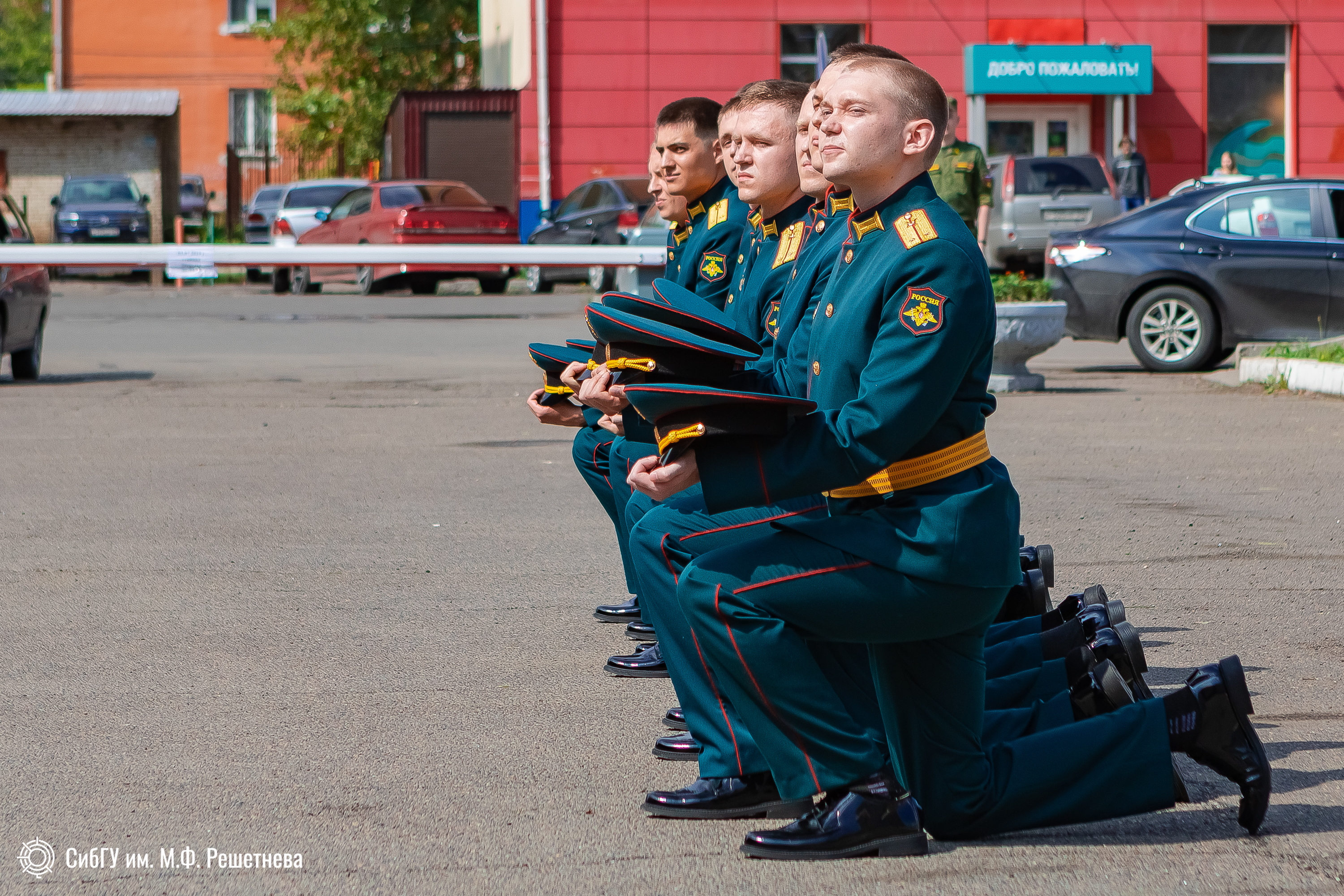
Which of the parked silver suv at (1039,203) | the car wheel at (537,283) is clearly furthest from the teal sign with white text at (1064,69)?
the car wheel at (537,283)

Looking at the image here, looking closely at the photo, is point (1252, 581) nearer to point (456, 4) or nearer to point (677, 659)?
point (677, 659)

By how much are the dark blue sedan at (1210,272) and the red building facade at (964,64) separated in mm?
18295

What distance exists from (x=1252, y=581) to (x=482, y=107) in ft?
93.3

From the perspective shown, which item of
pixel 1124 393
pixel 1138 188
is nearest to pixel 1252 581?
pixel 1124 393

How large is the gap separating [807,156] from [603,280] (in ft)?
67.6

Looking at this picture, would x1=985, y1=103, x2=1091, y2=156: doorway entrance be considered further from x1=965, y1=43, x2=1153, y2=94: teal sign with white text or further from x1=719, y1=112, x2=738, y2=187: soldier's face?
x1=719, y1=112, x2=738, y2=187: soldier's face

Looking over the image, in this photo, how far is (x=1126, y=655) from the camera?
4078 mm

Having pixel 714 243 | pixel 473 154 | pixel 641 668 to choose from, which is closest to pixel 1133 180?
pixel 473 154

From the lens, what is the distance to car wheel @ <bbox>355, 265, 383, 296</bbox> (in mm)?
26938

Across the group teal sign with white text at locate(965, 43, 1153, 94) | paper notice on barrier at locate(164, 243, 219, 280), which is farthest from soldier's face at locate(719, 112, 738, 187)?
teal sign with white text at locate(965, 43, 1153, 94)

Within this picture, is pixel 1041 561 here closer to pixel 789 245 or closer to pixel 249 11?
pixel 789 245

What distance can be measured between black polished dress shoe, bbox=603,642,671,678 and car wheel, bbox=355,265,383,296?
22.0m

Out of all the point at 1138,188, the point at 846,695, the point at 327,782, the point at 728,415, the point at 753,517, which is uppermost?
the point at 1138,188

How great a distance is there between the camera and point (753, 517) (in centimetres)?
375
